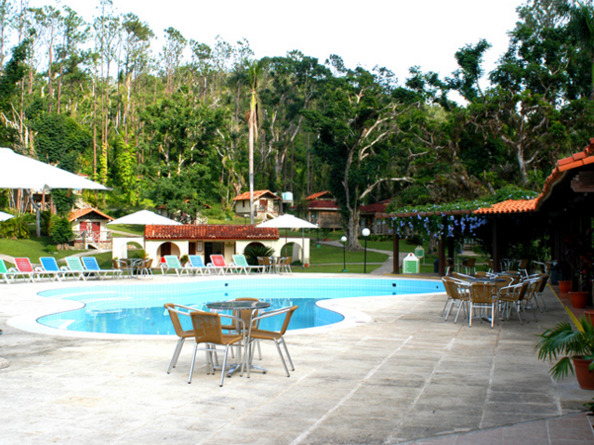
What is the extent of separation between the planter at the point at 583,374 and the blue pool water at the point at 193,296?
247 inches

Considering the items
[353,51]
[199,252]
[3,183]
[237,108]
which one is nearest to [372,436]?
[3,183]

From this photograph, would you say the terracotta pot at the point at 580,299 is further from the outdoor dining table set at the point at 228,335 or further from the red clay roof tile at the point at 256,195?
the red clay roof tile at the point at 256,195

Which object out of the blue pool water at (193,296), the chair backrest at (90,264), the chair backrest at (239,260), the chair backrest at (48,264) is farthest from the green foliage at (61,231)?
the blue pool water at (193,296)

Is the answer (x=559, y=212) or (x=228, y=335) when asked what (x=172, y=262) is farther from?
(x=228, y=335)

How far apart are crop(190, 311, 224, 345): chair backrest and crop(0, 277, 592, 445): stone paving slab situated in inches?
16.3

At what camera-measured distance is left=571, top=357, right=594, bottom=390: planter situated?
4.95m

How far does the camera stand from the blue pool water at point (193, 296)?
439 inches

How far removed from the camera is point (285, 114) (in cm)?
5262

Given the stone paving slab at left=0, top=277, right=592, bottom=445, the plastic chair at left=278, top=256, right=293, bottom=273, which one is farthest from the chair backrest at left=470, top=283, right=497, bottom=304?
the plastic chair at left=278, top=256, right=293, bottom=273

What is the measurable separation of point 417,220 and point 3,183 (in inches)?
630

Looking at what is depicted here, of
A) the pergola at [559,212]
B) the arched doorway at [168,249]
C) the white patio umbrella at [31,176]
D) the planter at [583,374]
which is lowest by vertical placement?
the planter at [583,374]

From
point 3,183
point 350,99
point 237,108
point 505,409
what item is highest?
point 237,108

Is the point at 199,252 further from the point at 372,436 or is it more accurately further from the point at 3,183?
the point at 372,436

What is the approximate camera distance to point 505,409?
4562 millimetres
